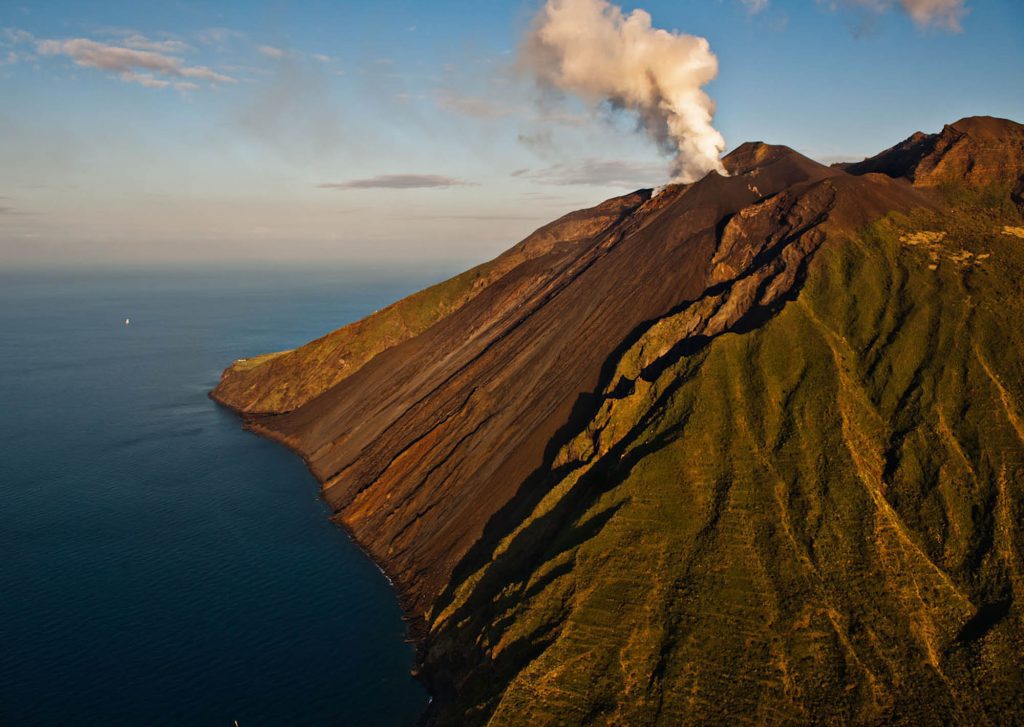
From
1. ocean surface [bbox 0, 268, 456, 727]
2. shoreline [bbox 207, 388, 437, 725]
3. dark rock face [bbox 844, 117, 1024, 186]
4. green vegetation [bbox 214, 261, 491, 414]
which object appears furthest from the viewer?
green vegetation [bbox 214, 261, 491, 414]

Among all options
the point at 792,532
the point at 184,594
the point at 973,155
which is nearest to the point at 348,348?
the point at 184,594

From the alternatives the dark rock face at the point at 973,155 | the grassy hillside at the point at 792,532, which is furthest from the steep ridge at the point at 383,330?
the grassy hillside at the point at 792,532

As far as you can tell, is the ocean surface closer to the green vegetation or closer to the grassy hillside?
the grassy hillside

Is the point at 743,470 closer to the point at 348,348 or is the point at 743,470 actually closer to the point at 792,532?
the point at 792,532

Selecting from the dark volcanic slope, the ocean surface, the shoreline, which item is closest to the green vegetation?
the ocean surface

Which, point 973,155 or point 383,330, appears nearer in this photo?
point 973,155
